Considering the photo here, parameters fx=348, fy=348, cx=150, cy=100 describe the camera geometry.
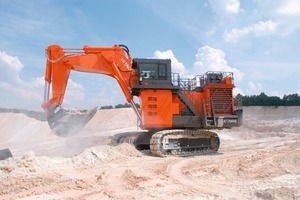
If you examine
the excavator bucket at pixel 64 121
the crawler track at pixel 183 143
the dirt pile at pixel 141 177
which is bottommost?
the dirt pile at pixel 141 177

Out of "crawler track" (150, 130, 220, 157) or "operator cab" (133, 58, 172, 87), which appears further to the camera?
"operator cab" (133, 58, 172, 87)

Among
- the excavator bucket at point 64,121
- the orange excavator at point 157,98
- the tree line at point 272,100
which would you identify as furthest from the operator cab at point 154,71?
the tree line at point 272,100

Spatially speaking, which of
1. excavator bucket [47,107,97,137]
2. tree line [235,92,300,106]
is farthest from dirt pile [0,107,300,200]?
tree line [235,92,300,106]

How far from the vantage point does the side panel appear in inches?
541

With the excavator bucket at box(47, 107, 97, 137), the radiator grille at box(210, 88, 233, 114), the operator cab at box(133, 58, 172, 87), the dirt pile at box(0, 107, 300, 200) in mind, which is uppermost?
the operator cab at box(133, 58, 172, 87)

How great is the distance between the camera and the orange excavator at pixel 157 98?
13.7 metres

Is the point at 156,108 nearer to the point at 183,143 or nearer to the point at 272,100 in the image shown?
the point at 183,143

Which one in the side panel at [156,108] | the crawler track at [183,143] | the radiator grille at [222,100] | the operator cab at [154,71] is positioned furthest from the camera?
the radiator grille at [222,100]

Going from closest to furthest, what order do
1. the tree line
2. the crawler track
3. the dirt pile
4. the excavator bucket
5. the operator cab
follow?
1. the dirt pile
2. the crawler track
3. the excavator bucket
4. the operator cab
5. the tree line

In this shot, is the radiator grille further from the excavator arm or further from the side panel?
the excavator arm

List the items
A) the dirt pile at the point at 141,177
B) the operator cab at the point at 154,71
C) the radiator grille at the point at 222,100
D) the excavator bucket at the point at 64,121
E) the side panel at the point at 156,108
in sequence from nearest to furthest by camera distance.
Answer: the dirt pile at the point at 141,177 < the excavator bucket at the point at 64,121 < the side panel at the point at 156,108 < the operator cab at the point at 154,71 < the radiator grille at the point at 222,100

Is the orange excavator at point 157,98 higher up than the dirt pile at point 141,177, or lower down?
higher up

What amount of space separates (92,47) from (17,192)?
7.83 m

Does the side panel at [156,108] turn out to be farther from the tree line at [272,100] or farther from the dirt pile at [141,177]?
the tree line at [272,100]
